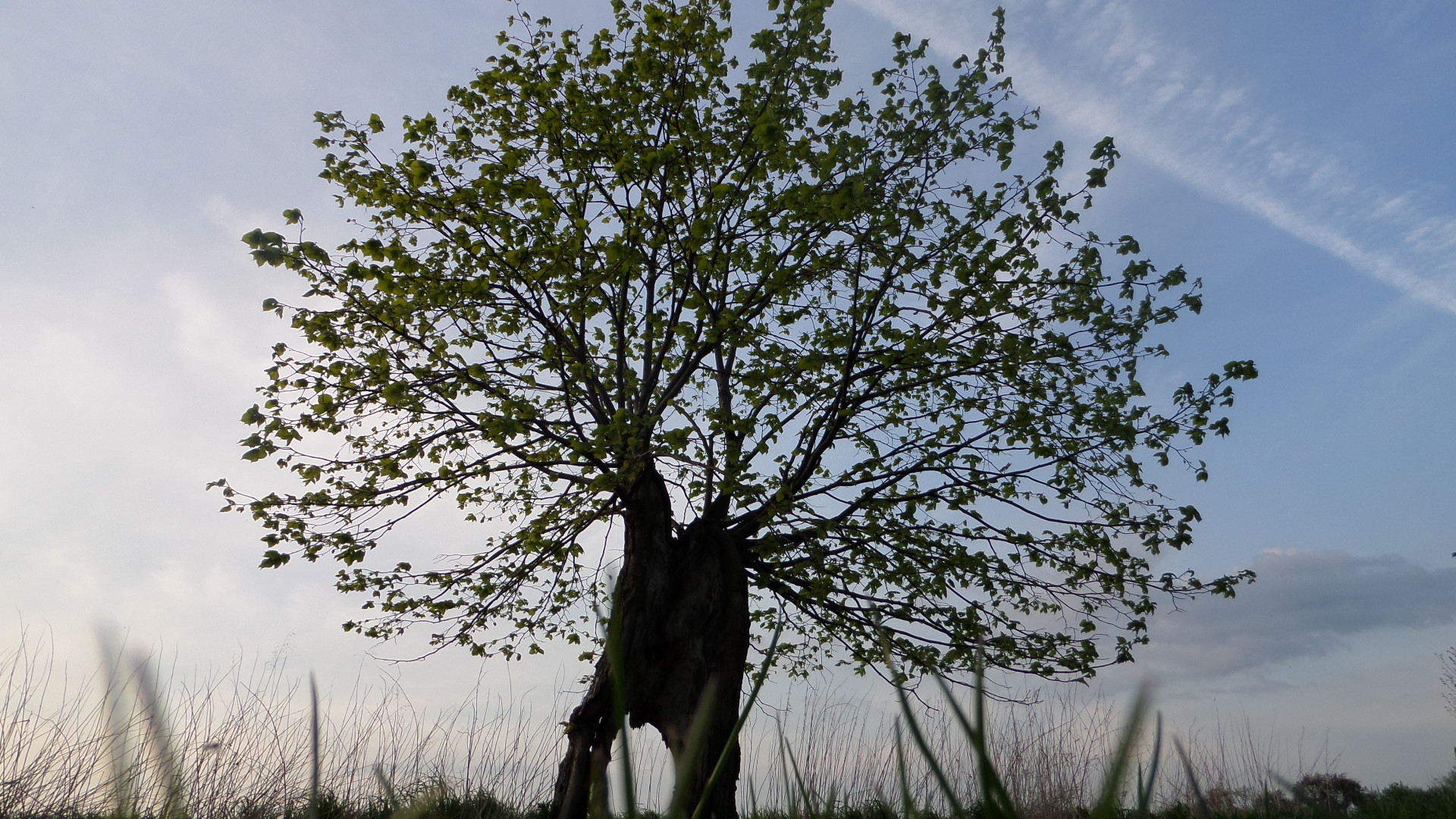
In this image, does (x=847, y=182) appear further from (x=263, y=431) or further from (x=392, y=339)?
(x=263, y=431)

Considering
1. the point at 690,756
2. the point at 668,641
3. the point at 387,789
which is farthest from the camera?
the point at 668,641

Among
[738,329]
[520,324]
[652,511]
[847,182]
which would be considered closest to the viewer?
[847,182]

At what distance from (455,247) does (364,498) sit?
2753 millimetres

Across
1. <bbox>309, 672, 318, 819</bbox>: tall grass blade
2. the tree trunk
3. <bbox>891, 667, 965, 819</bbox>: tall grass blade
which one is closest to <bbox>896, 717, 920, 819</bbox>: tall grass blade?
<bbox>891, 667, 965, 819</bbox>: tall grass blade

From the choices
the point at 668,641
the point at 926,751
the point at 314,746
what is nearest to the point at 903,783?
the point at 926,751

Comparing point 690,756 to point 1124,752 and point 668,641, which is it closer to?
point 1124,752

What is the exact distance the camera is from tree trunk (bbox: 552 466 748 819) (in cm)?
911

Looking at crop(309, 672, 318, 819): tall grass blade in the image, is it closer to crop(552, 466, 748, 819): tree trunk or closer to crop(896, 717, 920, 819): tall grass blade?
crop(896, 717, 920, 819): tall grass blade

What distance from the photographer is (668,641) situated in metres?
9.35

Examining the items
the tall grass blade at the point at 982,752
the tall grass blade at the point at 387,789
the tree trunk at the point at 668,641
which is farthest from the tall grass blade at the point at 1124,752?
the tree trunk at the point at 668,641

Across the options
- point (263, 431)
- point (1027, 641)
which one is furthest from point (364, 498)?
point (1027, 641)

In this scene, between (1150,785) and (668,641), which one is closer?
(1150,785)

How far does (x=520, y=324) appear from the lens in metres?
10.5

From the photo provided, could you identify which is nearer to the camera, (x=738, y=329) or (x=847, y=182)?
(x=847, y=182)
